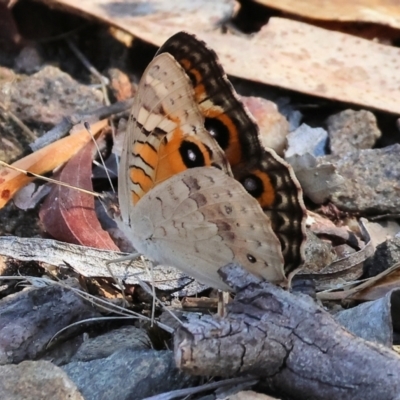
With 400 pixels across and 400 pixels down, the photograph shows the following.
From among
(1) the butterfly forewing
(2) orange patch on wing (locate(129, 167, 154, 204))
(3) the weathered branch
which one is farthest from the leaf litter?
(1) the butterfly forewing

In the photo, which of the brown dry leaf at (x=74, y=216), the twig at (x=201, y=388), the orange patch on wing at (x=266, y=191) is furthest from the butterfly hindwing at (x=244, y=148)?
the brown dry leaf at (x=74, y=216)

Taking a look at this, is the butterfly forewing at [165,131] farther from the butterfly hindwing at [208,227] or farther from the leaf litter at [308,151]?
the leaf litter at [308,151]

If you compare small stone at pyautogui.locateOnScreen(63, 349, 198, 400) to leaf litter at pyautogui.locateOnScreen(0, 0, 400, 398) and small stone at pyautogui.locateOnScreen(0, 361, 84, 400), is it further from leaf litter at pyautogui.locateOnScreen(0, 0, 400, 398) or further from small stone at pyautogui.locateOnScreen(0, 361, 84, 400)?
leaf litter at pyautogui.locateOnScreen(0, 0, 400, 398)

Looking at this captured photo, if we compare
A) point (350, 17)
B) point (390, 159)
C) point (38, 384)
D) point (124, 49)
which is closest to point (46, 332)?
point (38, 384)

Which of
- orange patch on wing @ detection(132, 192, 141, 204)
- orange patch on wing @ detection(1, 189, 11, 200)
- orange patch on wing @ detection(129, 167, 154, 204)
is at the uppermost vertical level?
orange patch on wing @ detection(129, 167, 154, 204)

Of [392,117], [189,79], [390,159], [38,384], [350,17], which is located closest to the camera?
[38,384]

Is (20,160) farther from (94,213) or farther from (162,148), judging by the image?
(162,148)
